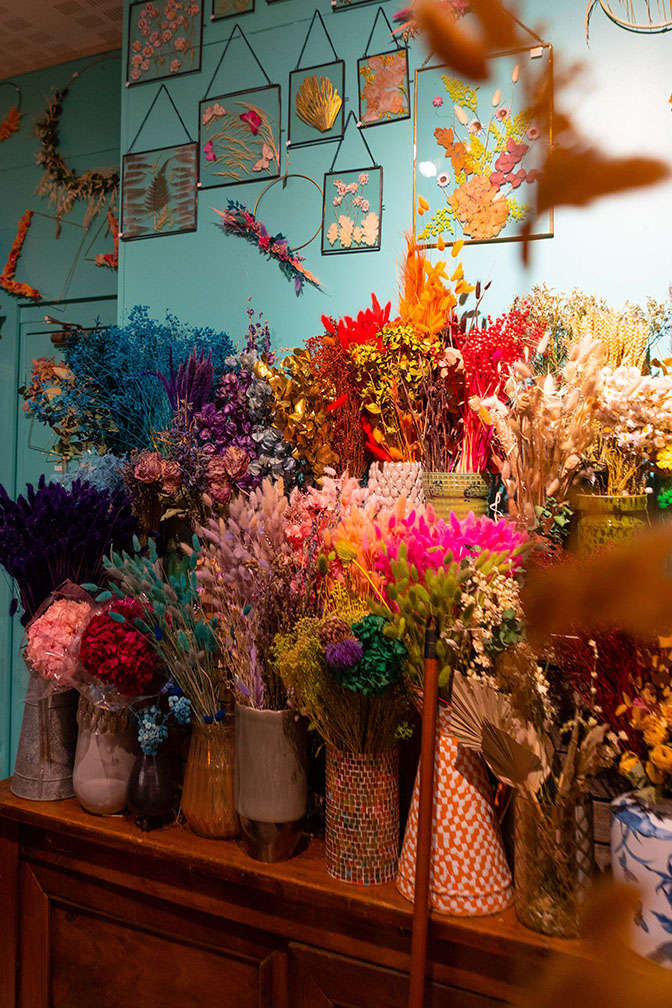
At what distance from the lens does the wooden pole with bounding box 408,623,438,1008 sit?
2.97 ft

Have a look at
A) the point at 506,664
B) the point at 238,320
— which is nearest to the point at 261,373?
the point at 238,320

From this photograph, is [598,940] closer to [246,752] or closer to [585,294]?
[246,752]

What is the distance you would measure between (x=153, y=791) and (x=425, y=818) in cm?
47

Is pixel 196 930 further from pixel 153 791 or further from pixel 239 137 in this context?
pixel 239 137

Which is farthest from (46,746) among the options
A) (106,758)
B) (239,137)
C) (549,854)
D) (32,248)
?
(32,248)

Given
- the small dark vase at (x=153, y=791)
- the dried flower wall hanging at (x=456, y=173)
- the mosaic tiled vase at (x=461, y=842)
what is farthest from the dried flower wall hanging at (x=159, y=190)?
the mosaic tiled vase at (x=461, y=842)

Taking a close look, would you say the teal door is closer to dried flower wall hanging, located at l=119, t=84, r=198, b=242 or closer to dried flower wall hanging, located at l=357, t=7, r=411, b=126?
dried flower wall hanging, located at l=119, t=84, r=198, b=242

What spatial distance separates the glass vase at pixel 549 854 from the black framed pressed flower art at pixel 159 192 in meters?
1.40

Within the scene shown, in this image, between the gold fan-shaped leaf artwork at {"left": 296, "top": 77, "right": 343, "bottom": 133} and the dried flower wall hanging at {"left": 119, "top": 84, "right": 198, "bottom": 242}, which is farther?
the dried flower wall hanging at {"left": 119, "top": 84, "right": 198, "bottom": 242}

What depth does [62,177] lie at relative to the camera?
2.31 metres

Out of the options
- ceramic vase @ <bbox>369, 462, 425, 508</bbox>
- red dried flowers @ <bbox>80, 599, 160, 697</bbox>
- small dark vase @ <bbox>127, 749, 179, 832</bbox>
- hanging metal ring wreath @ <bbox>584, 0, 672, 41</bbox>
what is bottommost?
small dark vase @ <bbox>127, 749, 179, 832</bbox>

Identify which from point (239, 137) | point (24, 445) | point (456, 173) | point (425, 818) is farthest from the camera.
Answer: point (24, 445)

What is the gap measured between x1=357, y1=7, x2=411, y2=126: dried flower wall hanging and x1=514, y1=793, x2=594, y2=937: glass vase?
124 cm

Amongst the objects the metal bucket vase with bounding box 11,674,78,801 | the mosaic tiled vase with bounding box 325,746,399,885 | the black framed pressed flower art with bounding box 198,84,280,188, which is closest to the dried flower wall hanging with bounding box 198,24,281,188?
the black framed pressed flower art with bounding box 198,84,280,188
